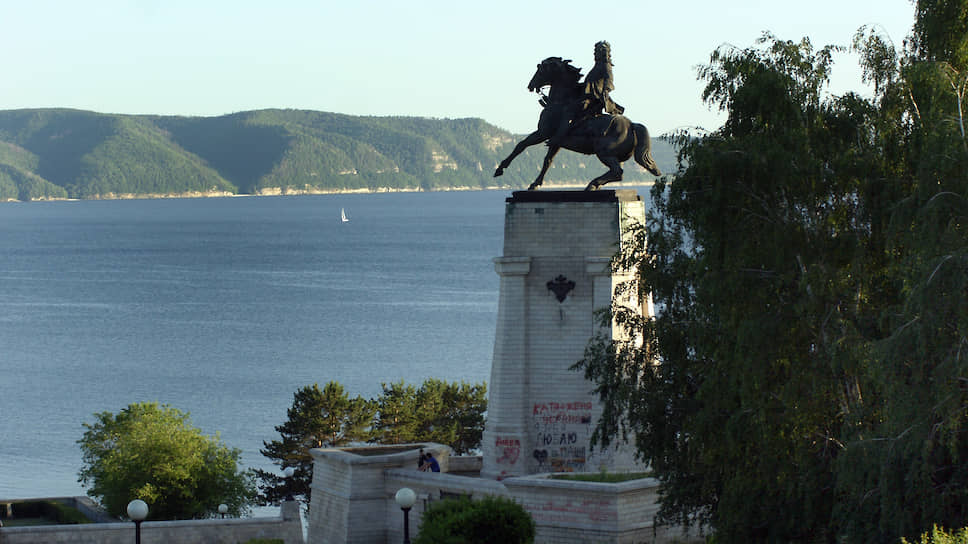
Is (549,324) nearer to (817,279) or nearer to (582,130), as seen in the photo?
(582,130)

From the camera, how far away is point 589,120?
93.6 ft

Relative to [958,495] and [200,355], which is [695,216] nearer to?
[958,495]

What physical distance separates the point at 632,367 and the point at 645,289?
1.38 metres

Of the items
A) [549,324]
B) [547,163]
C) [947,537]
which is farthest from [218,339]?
[947,537]

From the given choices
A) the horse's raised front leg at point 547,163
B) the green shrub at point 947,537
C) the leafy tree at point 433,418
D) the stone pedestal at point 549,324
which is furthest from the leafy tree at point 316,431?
the green shrub at point 947,537

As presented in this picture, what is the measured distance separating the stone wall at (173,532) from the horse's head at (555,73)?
1207 cm

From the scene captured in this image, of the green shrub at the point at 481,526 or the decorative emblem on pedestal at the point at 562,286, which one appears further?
the decorative emblem on pedestal at the point at 562,286

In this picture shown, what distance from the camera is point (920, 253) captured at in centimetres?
1644

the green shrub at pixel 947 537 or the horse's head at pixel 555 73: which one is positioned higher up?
the horse's head at pixel 555 73

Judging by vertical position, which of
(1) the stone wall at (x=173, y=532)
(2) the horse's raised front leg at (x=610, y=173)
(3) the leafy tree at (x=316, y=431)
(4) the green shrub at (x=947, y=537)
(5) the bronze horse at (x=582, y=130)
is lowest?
(1) the stone wall at (x=173, y=532)

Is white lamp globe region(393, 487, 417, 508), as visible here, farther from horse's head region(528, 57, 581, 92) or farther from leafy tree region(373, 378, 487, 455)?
leafy tree region(373, 378, 487, 455)

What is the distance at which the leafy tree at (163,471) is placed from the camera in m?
36.8

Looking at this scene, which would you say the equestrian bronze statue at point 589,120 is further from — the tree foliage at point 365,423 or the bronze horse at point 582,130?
the tree foliage at point 365,423

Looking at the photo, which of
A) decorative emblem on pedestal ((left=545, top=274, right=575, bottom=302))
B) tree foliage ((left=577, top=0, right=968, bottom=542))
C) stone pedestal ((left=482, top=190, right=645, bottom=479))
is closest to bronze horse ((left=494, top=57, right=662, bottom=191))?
stone pedestal ((left=482, top=190, right=645, bottom=479))
